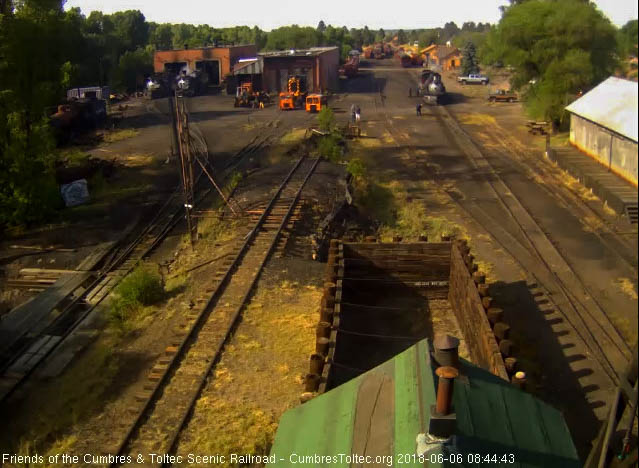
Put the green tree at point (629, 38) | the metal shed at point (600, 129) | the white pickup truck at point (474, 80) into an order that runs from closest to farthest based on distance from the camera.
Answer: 1. the green tree at point (629, 38)
2. the metal shed at point (600, 129)
3. the white pickup truck at point (474, 80)

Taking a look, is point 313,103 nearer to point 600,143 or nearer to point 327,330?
point 600,143

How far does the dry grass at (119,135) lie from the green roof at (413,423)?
33.9 metres

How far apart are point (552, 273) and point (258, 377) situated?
8821 mm

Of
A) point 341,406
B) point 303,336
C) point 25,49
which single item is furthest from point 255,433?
point 25,49

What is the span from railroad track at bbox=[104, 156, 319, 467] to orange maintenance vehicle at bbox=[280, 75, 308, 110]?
3042 centimetres

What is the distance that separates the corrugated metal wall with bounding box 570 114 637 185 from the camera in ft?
68.7

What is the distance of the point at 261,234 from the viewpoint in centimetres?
1741

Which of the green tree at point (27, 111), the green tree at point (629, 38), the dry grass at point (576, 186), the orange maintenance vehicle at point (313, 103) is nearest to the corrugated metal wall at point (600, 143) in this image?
the dry grass at point (576, 186)

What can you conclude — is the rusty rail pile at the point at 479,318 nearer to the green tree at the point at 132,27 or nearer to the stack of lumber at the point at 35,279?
the stack of lumber at the point at 35,279

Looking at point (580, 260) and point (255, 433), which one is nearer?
point (255, 433)

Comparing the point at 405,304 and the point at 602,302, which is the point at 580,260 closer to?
the point at 602,302

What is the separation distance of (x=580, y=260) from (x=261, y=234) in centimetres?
902

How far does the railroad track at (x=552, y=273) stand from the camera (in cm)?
1147
